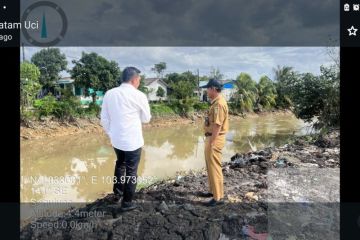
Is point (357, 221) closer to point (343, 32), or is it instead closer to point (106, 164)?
point (343, 32)

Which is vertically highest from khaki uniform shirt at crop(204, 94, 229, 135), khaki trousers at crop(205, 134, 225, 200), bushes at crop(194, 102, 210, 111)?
bushes at crop(194, 102, 210, 111)

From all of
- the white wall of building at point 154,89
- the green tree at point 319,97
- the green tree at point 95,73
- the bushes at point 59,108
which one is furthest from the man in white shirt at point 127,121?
the white wall of building at point 154,89

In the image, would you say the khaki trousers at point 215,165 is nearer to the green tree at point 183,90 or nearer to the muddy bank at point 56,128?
the muddy bank at point 56,128

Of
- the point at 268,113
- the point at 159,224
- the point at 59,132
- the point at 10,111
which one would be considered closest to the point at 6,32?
the point at 10,111

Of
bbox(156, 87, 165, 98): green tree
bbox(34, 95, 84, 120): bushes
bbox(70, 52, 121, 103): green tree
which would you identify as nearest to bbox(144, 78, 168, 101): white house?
bbox(156, 87, 165, 98): green tree

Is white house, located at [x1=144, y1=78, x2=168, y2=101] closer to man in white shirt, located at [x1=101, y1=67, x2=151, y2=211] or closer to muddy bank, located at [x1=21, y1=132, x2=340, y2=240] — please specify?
muddy bank, located at [x1=21, y1=132, x2=340, y2=240]

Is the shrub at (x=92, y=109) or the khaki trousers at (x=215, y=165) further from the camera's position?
the shrub at (x=92, y=109)

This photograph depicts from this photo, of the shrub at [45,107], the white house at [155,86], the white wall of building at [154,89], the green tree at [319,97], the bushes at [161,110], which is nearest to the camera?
the green tree at [319,97]

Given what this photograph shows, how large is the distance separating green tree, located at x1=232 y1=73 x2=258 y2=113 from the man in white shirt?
21637mm

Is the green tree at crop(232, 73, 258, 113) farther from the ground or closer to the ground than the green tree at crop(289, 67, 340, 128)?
farther from the ground

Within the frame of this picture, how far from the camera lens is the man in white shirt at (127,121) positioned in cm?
271

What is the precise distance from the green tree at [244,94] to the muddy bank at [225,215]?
20654 millimetres

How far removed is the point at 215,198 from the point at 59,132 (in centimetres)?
1178

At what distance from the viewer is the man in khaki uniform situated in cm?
300
